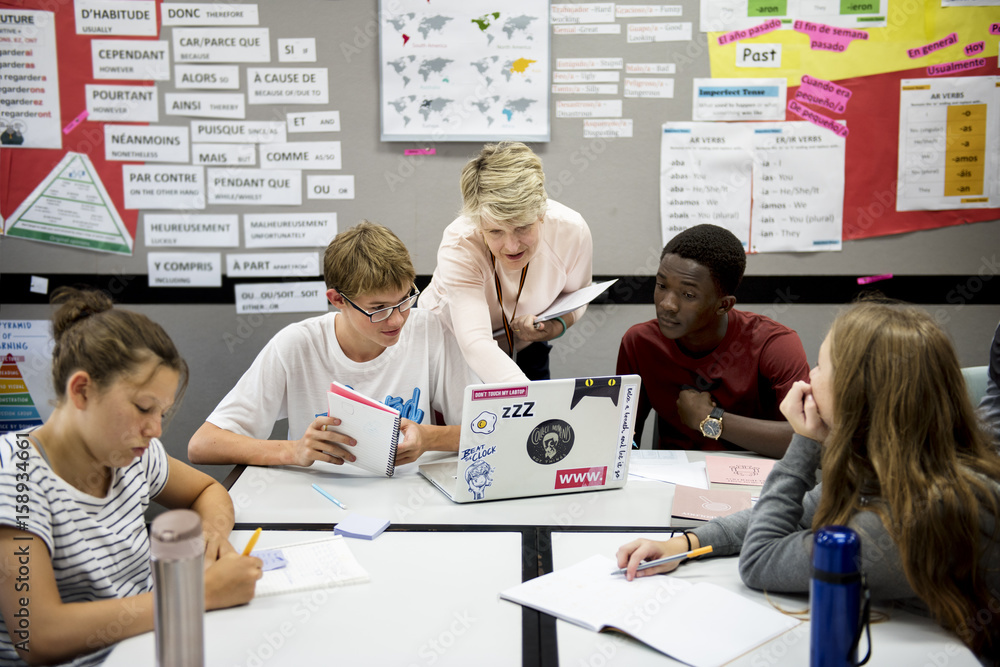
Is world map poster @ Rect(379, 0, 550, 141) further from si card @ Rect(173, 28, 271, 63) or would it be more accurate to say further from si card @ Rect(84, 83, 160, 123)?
si card @ Rect(84, 83, 160, 123)

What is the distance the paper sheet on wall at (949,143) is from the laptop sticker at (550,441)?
199 cm

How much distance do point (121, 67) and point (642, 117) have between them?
191 cm

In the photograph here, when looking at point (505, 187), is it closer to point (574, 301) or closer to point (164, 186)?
point (574, 301)

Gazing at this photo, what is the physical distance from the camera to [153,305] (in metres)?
2.96

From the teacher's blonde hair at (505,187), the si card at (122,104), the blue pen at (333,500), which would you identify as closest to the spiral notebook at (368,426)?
the blue pen at (333,500)

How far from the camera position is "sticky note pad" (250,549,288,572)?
129 centimetres

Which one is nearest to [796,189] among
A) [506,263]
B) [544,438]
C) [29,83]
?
[506,263]

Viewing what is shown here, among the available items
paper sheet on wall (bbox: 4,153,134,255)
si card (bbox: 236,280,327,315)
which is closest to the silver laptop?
si card (bbox: 236,280,327,315)

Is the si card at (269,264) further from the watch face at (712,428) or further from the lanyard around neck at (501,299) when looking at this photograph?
the watch face at (712,428)

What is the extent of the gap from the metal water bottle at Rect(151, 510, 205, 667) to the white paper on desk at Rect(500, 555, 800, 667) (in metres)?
0.54

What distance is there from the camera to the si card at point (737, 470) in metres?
1.75

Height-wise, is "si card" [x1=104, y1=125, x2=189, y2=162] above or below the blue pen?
above

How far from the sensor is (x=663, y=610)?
1.18 m

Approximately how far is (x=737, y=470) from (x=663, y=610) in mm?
698
